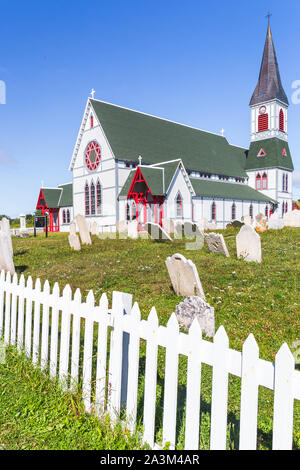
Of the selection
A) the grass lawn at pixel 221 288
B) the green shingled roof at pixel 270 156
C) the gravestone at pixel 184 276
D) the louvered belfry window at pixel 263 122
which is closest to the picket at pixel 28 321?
the grass lawn at pixel 221 288

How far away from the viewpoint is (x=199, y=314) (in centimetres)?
571

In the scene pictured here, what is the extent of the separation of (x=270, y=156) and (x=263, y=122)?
5993 millimetres

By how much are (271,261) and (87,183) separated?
28217mm

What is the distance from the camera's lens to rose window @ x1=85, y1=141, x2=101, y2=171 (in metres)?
34.6

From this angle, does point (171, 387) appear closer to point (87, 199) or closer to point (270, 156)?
point (87, 199)

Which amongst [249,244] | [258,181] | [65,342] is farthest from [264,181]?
[65,342]

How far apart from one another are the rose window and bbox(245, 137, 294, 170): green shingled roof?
23.7 m

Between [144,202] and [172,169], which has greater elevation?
[172,169]

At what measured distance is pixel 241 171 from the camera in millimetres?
46875

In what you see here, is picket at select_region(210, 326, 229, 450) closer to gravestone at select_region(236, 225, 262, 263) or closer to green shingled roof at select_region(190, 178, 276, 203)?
gravestone at select_region(236, 225, 262, 263)

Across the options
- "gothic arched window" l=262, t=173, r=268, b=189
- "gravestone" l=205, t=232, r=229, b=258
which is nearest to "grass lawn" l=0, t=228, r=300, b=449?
"gravestone" l=205, t=232, r=229, b=258
